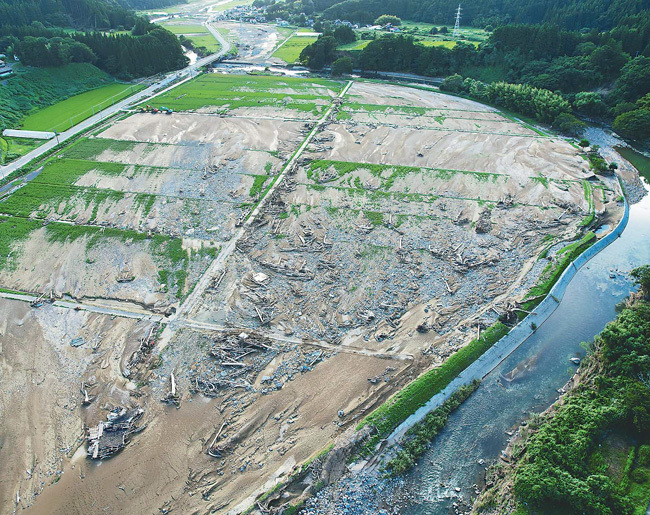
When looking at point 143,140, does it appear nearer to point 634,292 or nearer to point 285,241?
point 285,241

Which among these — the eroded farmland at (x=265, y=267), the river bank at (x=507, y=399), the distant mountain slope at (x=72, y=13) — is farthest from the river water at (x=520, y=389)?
the distant mountain slope at (x=72, y=13)

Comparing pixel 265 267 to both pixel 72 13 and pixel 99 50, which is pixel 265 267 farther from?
pixel 72 13

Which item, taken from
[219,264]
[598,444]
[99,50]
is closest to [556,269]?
[598,444]

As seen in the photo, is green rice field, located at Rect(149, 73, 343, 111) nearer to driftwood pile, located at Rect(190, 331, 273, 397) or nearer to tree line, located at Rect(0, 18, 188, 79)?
tree line, located at Rect(0, 18, 188, 79)

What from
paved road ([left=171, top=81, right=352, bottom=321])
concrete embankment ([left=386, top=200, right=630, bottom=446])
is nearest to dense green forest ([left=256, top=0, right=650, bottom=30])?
concrete embankment ([left=386, top=200, right=630, bottom=446])

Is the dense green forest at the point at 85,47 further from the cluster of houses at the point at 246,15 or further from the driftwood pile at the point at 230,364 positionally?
the driftwood pile at the point at 230,364

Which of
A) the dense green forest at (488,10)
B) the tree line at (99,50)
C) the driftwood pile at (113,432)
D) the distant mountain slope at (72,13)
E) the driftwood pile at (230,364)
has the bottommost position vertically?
the driftwood pile at (113,432)

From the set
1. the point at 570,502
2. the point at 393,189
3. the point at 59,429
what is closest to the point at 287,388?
the point at 59,429
